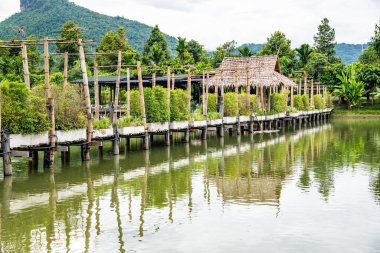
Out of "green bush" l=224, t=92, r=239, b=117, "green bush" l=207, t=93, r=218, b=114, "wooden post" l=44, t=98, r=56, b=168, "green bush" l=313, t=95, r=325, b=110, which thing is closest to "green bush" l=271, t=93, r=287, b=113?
"green bush" l=224, t=92, r=239, b=117

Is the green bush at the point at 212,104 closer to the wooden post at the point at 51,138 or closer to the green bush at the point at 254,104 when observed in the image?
the green bush at the point at 254,104

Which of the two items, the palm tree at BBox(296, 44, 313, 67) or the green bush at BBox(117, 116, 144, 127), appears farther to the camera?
the palm tree at BBox(296, 44, 313, 67)

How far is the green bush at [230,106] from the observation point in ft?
122

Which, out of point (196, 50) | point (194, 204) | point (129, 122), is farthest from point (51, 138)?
point (196, 50)

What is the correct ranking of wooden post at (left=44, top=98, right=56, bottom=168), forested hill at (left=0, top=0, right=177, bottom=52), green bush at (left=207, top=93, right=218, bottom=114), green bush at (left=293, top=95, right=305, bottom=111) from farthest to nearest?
forested hill at (left=0, top=0, right=177, bottom=52) < green bush at (left=293, top=95, right=305, bottom=111) < green bush at (left=207, top=93, right=218, bottom=114) < wooden post at (left=44, top=98, right=56, bottom=168)

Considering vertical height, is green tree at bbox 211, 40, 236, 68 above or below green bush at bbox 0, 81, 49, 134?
above

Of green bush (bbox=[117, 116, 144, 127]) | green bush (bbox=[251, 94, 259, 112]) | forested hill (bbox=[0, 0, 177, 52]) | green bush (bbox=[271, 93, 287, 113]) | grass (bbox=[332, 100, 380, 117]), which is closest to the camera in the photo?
green bush (bbox=[117, 116, 144, 127])

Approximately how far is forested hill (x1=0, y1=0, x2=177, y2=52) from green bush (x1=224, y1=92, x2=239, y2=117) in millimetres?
44546

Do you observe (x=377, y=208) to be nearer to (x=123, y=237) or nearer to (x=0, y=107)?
(x=123, y=237)

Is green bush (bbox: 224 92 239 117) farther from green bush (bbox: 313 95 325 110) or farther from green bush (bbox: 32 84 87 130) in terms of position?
green bush (bbox: 313 95 325 110)

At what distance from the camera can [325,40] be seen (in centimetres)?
8412

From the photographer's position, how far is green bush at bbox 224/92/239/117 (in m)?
37.2

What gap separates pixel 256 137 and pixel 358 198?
2045 cm

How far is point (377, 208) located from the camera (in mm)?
14633
